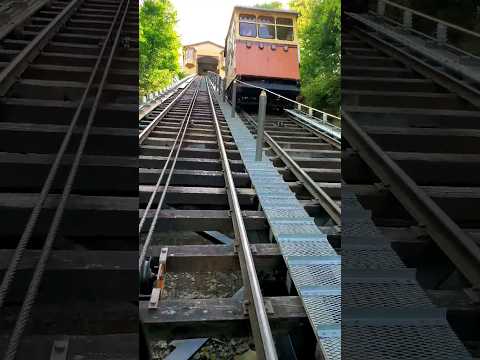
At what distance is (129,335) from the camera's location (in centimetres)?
208

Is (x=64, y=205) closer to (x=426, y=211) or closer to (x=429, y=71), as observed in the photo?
(x=426, y=211)

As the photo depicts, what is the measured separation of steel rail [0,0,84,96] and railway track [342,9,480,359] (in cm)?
406

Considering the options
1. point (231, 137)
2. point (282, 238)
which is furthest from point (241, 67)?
point (282, 238)

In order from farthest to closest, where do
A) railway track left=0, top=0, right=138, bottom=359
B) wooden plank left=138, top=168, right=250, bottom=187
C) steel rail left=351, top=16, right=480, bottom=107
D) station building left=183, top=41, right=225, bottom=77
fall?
station building left=183, top=41, right=225, bottom=77 → steel rail left=351, top=16, right=480, bottom=107 → wooden plank left=138, top=168, right=250, bottom=187 → railway track left=0, top=0, right=138, bottom=359

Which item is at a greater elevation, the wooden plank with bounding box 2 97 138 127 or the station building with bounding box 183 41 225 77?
the station building with bounding box 183 41 225 77

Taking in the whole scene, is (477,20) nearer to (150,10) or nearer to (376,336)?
(376,336)

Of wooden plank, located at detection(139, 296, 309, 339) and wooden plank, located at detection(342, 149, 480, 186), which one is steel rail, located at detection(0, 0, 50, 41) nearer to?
wooden plank, located at detection(139, 296, 309, 339)

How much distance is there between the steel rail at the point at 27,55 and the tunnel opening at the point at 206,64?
63.5 m

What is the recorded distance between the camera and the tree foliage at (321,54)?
16.5 meters

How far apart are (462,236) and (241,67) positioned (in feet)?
35.3

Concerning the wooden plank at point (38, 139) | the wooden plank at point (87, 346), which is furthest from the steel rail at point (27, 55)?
the wooden plank at point (87, 346)

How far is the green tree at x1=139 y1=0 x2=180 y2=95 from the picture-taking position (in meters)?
19.1

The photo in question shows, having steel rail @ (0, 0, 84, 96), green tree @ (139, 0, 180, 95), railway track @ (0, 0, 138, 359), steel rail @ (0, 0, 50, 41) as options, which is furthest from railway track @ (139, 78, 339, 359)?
green tree @ (139, 0, 180, 95)

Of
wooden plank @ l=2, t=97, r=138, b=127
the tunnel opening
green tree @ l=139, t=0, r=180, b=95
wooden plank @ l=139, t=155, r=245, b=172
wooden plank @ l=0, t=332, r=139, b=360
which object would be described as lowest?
wooden plank @ l=0, t=332, r=139, b=360
